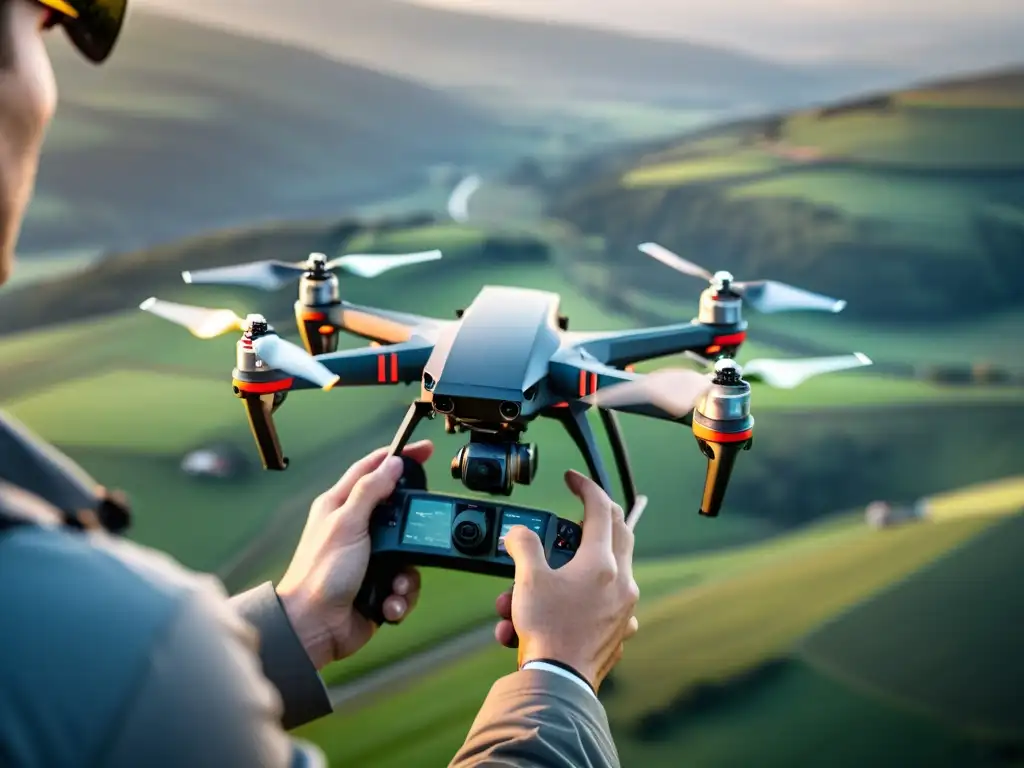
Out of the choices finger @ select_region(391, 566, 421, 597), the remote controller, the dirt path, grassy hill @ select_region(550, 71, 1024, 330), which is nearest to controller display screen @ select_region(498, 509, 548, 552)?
the remote controller

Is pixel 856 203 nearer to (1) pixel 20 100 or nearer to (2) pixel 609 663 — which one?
(2) pixel 609 663

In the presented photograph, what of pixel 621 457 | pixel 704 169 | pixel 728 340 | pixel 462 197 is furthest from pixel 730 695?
pixel 462 197

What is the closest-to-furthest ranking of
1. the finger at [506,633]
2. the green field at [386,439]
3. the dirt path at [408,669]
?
the finger at [506,633] < the dirt path at [408,669] < the green field at [386,439]

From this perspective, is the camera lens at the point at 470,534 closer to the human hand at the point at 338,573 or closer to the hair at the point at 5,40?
the human hand at the point at 338,573

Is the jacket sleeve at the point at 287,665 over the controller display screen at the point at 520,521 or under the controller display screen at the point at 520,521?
under

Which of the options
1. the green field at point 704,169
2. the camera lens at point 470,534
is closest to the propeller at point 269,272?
the camera lens at point 470,534

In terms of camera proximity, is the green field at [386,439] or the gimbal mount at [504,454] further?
the green field at [386,439]
